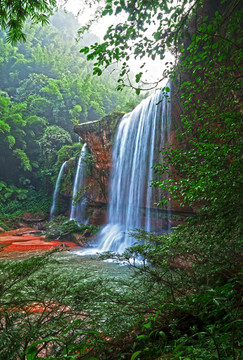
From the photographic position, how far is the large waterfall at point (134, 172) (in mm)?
8805

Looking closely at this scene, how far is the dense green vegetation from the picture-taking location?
17.7 metres

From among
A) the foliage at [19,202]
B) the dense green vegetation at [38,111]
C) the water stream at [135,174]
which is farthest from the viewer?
the dense green vegetation at [38,111]

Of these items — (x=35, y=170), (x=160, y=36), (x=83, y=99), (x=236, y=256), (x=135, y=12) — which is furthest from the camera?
(x=83, y=99)

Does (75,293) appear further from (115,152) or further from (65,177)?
(65,177)

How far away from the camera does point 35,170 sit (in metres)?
19.9

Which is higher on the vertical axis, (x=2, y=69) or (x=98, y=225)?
(x=2, y=69)

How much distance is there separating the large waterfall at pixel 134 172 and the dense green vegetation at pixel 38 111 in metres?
3.50

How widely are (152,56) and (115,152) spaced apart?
30.2 ft

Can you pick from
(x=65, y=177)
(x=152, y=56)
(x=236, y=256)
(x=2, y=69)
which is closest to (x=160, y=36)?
(x=152, y=56)

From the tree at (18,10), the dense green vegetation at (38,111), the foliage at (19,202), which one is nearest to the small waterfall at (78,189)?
the dense green vegetation at (38,111)

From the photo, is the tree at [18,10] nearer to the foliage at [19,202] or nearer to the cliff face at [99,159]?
the cliff face at [99,159]

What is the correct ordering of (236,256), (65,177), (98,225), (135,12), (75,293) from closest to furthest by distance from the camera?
(75,293) → (236,256) → (135,12) → (98,225) → (65,177)

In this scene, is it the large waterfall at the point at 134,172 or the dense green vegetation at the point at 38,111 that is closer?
the large waterfall at the point at 134,172

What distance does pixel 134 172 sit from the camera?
1009 cm
